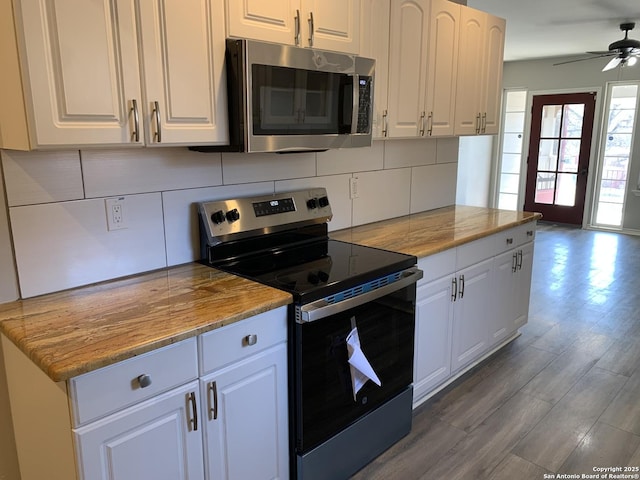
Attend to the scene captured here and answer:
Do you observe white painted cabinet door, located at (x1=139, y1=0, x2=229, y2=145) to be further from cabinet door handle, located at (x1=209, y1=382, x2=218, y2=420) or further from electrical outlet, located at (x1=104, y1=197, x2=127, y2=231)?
cabinet door handle, located at (x1=209, y1=382, x2=218, y2=420)

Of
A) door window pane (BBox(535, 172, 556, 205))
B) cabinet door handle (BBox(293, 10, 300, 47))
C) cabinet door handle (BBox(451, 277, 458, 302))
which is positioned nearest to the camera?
cabinet door handle (BBox(293, 10, 300, 47))

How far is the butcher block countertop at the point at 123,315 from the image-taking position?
1.24m

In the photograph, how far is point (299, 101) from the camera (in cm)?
191

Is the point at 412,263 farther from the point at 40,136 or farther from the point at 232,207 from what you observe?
the point at 40,136

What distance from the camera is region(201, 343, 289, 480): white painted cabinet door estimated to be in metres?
1.52

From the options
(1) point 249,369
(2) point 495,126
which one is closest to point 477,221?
(2) point 495,126

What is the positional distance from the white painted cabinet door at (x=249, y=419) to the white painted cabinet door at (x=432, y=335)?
85 cm

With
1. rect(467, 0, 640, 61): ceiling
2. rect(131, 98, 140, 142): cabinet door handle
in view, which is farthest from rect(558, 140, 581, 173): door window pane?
rect(131, 98, 140, 142): cabinet door handle

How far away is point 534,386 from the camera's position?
276cm

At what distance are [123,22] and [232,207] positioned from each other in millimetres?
825

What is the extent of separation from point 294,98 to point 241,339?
94 cm

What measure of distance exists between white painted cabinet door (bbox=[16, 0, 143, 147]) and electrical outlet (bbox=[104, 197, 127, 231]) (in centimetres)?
35

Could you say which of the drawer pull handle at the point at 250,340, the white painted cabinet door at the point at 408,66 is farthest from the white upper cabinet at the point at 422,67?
the drawer pull handle at the point at 250,340

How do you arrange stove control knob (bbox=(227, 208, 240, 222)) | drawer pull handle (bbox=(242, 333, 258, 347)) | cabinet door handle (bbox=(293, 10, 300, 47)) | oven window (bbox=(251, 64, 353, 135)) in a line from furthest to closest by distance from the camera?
stove control knob (bbox=(227, 208, 240, 222))
cabinet door handle (bbox=(293, 10, 300, 47))
oven window (bbox=(251, 64, 353, 135))
drawer pull handle (bbox=(242, 333, 258, 347))
